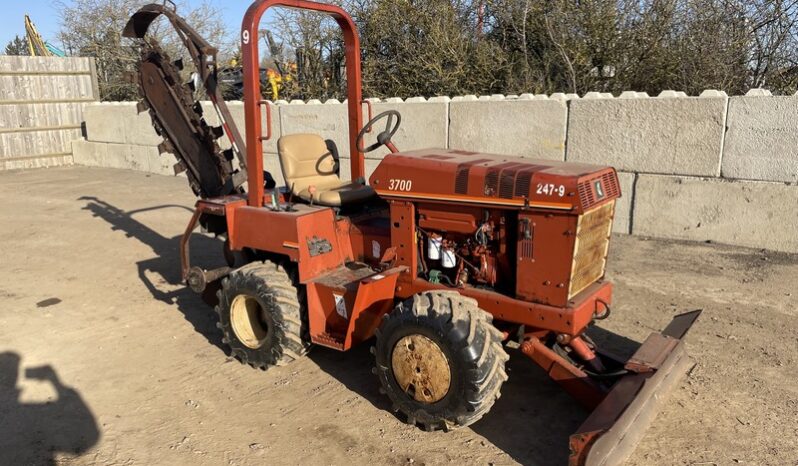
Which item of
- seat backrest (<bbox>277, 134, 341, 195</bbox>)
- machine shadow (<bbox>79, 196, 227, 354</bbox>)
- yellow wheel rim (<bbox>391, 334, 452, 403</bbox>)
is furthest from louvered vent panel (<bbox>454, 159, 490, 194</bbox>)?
machine shadow (<bbox>79, 196, 227, 354</bbox>)

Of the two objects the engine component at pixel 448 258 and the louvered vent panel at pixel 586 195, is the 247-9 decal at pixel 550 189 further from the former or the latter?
the engine component at pixel 448 258

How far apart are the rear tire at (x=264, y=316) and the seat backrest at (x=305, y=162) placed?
814mm

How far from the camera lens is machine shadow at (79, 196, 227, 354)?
18.0 ft

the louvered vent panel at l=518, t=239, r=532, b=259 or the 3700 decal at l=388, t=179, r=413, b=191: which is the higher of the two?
the 3700 decal at l=388, t=179, r=413, b=191

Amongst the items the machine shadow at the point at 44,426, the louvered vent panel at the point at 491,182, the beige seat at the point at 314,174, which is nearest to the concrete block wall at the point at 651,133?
the beige seat at the point at 314,174

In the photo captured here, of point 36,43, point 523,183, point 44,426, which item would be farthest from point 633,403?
point 36,43

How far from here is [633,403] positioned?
3.22m

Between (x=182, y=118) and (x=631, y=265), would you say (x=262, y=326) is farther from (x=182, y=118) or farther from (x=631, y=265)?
(x=631, y=265)

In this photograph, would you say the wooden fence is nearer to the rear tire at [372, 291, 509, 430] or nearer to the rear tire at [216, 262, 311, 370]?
the rear tire at [216, 262, 311, 370]

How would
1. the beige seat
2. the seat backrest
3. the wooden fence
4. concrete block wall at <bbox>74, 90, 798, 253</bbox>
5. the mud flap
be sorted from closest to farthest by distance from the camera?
the mud flap
the beige seat
the seat backrest
concrete block wall at <bbox>74, 90, 798, 253</bbox>
the wooden fence

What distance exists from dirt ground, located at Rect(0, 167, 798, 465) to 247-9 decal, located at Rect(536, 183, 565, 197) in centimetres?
138

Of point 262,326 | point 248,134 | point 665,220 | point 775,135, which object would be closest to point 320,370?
point 262,326

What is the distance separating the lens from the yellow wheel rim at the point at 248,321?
4.58 m

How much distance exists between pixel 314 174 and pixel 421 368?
7.39 feet
